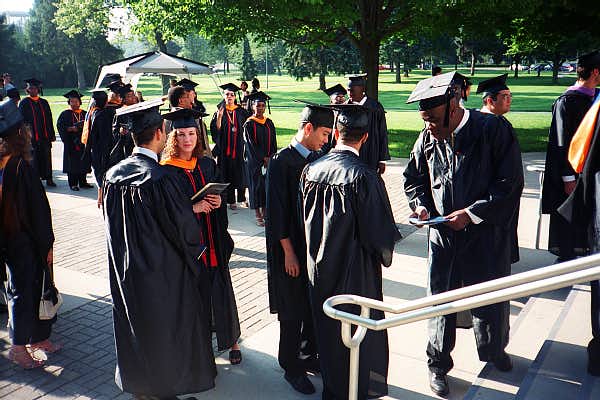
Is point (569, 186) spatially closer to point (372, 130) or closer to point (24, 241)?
point (372, 130)

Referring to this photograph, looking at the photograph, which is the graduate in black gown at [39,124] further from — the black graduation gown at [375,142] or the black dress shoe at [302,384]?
the black dress shoe at [302,384]

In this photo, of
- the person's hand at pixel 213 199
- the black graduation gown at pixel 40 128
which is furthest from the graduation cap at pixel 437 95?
the black graduation gown at pixel 40 128

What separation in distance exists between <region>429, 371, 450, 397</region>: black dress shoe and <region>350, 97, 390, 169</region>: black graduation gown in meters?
4.06

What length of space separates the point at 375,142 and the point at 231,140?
113 inches

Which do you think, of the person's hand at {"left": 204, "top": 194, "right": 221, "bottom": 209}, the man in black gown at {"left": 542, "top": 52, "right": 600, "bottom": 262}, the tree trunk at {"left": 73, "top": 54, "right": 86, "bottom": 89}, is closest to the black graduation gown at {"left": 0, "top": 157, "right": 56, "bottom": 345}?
the person's hand at {"left": 204, "top": 194, "right": 221, "bottom": 209}

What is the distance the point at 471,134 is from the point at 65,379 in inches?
145

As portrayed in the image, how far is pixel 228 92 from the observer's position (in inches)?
371

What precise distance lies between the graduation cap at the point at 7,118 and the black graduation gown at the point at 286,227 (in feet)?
6.56

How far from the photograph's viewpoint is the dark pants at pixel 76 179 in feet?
36.2

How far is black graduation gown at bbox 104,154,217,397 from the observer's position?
11.3ft

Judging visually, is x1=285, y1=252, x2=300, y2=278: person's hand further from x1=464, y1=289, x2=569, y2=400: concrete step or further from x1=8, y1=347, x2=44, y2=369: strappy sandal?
x1=8, y1=347, x2=44, y2=369: strappy sandal

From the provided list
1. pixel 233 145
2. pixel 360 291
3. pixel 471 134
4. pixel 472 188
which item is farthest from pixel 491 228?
pixel 233 145

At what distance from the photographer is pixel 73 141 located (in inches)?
434

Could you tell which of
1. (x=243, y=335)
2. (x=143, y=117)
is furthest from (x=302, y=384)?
(x=143, y=117)
